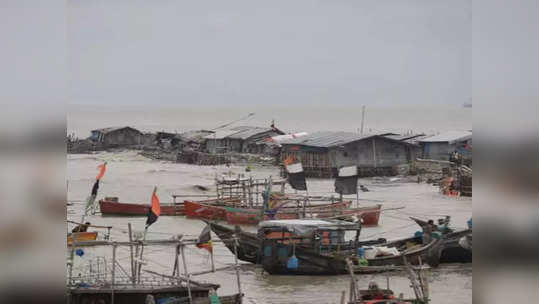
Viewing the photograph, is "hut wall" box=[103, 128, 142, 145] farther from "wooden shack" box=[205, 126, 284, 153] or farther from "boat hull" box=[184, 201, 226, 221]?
"boat hull" box=[184, 201, 226, 221]

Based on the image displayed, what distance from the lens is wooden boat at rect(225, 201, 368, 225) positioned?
8820 millimetres

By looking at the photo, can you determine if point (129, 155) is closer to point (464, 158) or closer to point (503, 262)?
point (464, 158)

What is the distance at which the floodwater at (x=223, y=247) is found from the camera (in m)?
6.08

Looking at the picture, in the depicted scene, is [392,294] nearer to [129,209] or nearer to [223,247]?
[223,247]

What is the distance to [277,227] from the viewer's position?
6535 mm

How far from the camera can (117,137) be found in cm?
2005

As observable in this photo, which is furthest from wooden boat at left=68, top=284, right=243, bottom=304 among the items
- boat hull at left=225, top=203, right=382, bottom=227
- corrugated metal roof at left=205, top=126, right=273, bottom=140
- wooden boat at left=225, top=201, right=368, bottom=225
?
corrugated metal roof at left=205, top=126, right=273, bottom=140

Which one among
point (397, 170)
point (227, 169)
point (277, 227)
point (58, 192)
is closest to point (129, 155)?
point (227, 169)

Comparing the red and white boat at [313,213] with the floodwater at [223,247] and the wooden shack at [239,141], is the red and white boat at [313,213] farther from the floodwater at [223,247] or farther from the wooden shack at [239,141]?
the wooden shack at [239,141]

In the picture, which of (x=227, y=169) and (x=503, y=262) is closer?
(x=503, y=262)

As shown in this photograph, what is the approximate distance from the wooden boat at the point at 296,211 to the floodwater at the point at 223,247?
297 mm

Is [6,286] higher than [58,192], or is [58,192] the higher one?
[58,192]

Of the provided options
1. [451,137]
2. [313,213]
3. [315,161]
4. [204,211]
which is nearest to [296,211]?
[313,213]

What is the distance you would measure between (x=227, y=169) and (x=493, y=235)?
13891mm
